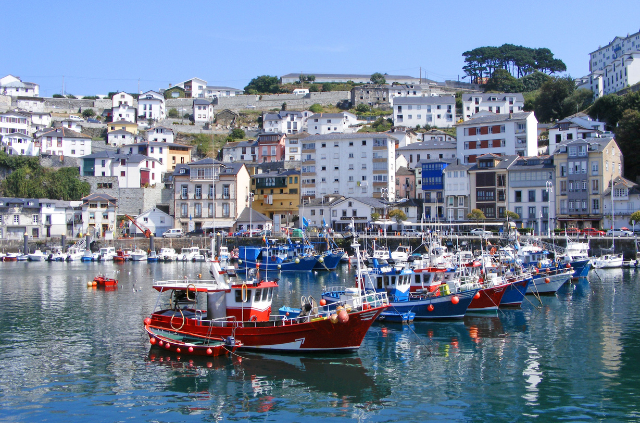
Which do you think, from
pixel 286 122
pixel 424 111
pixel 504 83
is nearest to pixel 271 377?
pixel 424 111

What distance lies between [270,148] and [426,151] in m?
26.1

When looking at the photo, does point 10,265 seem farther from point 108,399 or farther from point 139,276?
point 108,399

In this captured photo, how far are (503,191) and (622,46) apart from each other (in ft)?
231

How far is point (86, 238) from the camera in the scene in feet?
248

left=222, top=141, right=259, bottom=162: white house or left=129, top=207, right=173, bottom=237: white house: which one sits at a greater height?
left=222, top=141, right=259, bottom=162: white house

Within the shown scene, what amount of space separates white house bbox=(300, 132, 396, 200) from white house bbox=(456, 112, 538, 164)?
10099mm

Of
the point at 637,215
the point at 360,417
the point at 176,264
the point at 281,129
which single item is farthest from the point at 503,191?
the point at 360,417

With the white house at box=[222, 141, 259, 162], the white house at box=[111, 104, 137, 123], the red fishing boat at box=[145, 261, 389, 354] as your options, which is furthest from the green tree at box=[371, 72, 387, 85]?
the red fishing boat at box=[145, 261, 389, 354]

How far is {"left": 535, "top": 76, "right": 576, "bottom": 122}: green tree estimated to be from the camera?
320 feet

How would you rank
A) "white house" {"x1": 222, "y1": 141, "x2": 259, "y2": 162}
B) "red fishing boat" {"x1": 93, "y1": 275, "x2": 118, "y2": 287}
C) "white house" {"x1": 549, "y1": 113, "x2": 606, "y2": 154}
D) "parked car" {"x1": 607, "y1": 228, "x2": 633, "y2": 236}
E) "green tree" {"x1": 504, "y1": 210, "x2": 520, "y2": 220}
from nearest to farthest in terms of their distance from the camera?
"red fishing boat" {"x1": 93, "y1": 275, "x2": 118, "y2": 287}
"parked car" {"x1": 607, "y1": 228, "x2": 633, "y2": 236}
"green tree" {"x1": 504, "y1": 210, "x2": 520, "y2": 220}
"white house" {"x1": 549, "y1": 113, "x2": 606, "y2": 154}
"white house" {"x1": 222, "y1": 141, "x2": 259, "y2": 162}

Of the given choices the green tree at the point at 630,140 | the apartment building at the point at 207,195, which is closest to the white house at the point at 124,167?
the apartment building at the point at 207,195

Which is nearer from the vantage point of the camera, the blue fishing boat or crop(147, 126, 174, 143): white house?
the blue fishing boat

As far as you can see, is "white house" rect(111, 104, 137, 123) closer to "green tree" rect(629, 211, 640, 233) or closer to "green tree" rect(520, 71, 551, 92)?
"green tree" rect(520, 71, 551, 92)

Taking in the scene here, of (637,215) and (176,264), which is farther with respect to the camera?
(176,264)
